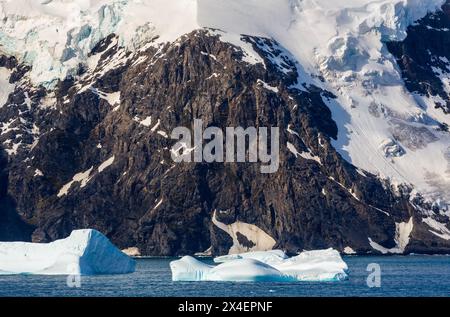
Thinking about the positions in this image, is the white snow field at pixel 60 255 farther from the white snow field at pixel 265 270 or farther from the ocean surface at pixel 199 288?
the white snow field at pixel 265 270

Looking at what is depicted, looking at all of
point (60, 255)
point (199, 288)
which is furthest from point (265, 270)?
point (60, 255)

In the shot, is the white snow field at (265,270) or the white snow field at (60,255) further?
the white snow field at (60,255)

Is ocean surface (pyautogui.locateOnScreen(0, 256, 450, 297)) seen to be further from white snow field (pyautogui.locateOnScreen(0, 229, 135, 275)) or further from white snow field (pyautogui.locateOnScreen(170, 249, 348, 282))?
white snow field (pyautogui.locateOnScreen(0, 229, 135, 275))

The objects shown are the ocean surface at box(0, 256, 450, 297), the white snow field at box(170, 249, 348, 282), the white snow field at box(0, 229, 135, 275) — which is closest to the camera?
the ocean surface at box(0, 256, 450, 297)

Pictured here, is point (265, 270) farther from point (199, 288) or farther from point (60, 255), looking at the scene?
point (60, 255)

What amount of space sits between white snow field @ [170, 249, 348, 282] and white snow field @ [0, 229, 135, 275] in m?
10.6

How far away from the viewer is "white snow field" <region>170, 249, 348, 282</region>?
18375cm

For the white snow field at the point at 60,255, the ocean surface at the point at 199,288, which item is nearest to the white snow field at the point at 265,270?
the ocean surface at the point at 199,288

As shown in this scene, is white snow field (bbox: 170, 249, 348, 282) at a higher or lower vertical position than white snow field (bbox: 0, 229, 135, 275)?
lower

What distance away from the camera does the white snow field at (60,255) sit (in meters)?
189

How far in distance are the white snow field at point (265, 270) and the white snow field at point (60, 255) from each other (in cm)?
1063

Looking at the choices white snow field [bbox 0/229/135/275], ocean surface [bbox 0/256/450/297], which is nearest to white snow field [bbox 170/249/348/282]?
ocean surface [bbox 0/256/450/297]
